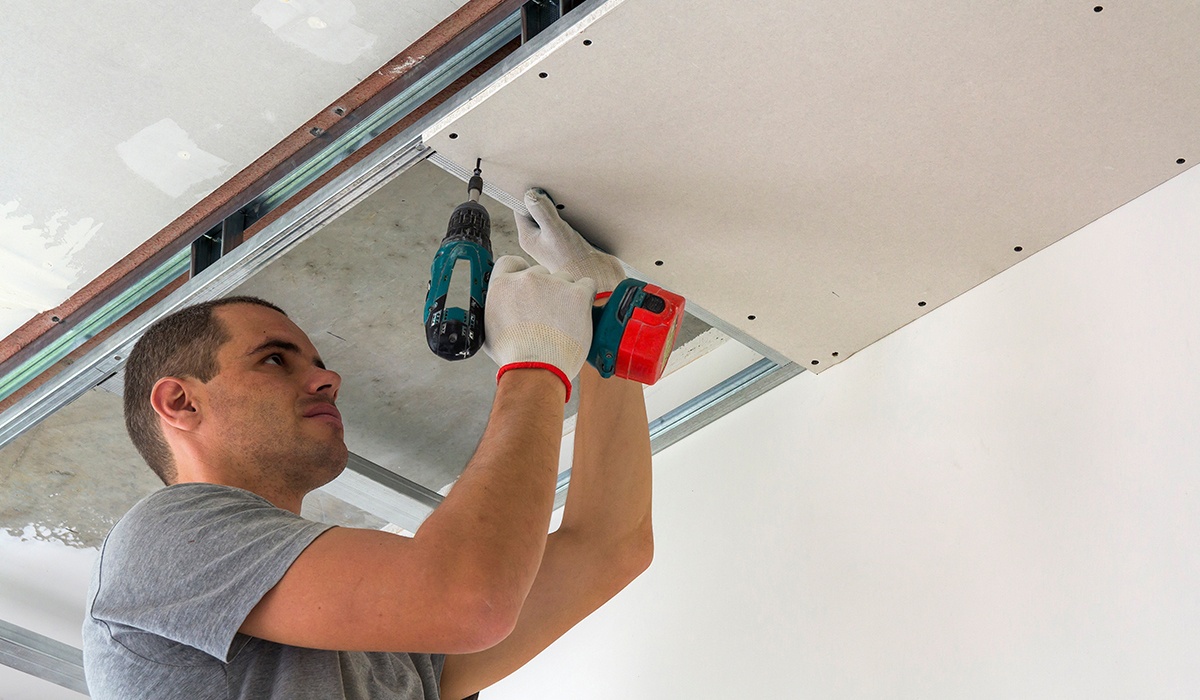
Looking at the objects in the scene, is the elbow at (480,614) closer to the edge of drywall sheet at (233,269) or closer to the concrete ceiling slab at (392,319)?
the edge of drywall sheet at (233,269)

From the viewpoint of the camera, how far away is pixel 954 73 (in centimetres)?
161

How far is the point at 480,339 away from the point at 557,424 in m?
0.25

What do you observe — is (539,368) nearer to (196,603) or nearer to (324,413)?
(324,413)

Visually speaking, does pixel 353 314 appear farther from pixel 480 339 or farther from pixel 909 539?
pixel 909 539

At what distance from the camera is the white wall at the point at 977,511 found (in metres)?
1.63

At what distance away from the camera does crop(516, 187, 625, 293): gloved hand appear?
1.86 m

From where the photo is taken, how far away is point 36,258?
221 centimetres

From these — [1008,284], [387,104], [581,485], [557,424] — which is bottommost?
[557,424]

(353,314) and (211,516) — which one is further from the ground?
(353,314)

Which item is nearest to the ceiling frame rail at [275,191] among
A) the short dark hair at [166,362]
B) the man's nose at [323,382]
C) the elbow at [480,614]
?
the short dark hair at [166,362]

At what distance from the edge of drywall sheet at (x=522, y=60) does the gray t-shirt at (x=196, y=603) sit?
651 millimetres

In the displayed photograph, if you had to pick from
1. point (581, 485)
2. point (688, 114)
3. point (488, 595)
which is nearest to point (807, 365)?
point (581, 485)

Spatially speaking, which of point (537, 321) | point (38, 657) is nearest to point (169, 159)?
point (537, 321)

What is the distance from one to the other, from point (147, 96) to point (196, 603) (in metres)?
1.00
